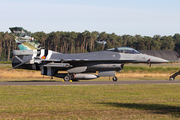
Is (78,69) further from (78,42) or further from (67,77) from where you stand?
(78,42)

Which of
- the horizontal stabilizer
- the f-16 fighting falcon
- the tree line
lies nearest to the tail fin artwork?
the f-16 fighting falcon

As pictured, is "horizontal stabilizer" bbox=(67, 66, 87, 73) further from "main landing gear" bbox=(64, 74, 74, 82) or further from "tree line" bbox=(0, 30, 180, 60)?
"tree line" bbox=(0, 30, 180, 60)

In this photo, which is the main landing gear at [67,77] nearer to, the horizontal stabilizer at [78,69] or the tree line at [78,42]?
the horizontal stabilizer at [78,69]

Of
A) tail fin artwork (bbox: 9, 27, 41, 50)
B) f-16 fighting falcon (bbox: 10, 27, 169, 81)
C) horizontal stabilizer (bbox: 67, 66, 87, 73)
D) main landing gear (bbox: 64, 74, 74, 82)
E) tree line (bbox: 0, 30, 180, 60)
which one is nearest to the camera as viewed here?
f-16 fighting falcon (bbox: 10, 27, 169, 81)

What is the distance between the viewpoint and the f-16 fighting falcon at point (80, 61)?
85.9 feet

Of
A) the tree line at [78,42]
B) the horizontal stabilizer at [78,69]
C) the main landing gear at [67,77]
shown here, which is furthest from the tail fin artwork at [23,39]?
the tree line at [78,42]

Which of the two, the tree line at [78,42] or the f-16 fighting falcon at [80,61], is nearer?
the f-16 fighting falcon at [80,61]

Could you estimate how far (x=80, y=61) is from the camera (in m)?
26.3

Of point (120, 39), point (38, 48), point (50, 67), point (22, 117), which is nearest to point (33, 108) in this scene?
point (22, 117)

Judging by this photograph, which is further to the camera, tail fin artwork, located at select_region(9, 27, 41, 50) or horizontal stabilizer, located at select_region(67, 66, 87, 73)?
tail fin artwork, located at select_region(9, 27, 41, 50)

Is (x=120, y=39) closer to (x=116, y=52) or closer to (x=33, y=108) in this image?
(x=116, y=52)

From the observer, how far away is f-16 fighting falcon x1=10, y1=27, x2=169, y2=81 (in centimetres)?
2617

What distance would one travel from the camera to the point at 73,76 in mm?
26953

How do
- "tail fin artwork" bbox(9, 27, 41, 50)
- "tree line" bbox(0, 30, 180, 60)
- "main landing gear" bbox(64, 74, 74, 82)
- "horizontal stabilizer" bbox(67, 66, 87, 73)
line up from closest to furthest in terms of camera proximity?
"horizontal stabilizer" bbox(67, 66, 87, 73), "main landing gear" bbox(64, 74, 74, 82), "tail fin artwork" bbox(9, 27, 41, 50), "tree line" bbox(0, 30, 180, 60)
